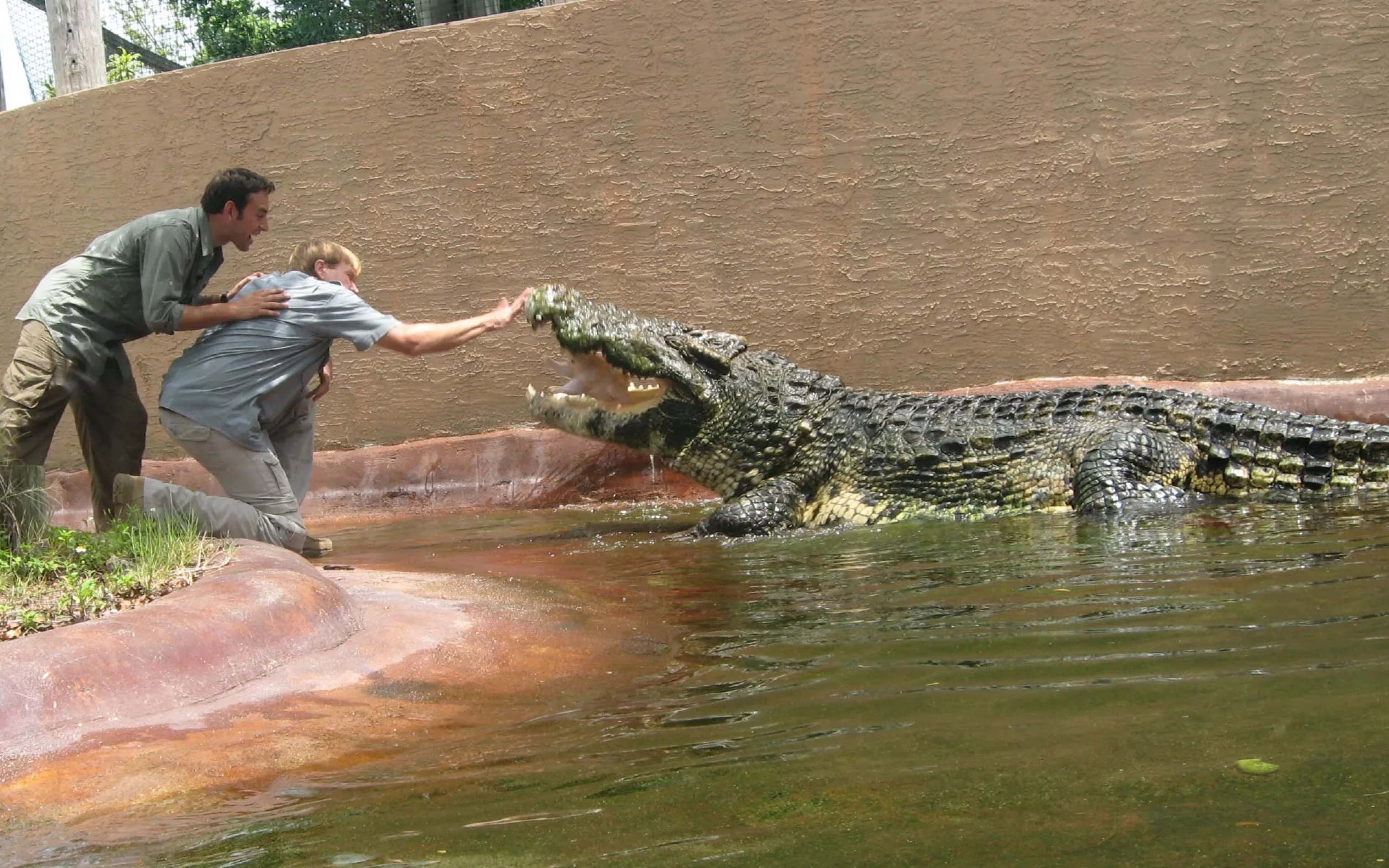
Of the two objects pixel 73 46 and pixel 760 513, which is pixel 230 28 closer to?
pixel 73 46

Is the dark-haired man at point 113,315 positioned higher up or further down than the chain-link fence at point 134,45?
further down

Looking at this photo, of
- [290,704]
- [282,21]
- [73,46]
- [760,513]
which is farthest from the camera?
[282,21]

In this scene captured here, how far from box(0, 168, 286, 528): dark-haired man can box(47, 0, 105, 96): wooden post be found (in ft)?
14.3

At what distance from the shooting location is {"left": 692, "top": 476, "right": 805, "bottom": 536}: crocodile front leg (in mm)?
5418

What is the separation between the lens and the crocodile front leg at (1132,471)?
506 cm

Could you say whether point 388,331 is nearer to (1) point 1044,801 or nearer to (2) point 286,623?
(2) point 286,623

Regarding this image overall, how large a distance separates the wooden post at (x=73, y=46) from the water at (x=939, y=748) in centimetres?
672

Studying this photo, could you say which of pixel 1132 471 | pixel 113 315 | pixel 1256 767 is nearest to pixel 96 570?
pixel 113 315

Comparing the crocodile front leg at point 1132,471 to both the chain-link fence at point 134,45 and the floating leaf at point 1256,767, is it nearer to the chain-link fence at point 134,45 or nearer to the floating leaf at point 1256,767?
the floating leaf at point 1256,767

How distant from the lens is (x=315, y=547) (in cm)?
491

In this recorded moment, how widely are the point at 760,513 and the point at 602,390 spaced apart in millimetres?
1035

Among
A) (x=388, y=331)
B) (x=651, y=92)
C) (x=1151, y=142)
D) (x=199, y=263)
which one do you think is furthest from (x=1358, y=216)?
(x=199, y=263)

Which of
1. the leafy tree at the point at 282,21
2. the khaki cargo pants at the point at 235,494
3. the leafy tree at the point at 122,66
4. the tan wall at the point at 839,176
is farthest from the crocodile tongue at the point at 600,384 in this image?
the leafy tree at the point at 282,21

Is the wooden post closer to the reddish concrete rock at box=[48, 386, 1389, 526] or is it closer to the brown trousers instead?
the reddish concrete rock at box=[48, 386, 1389, 526]
